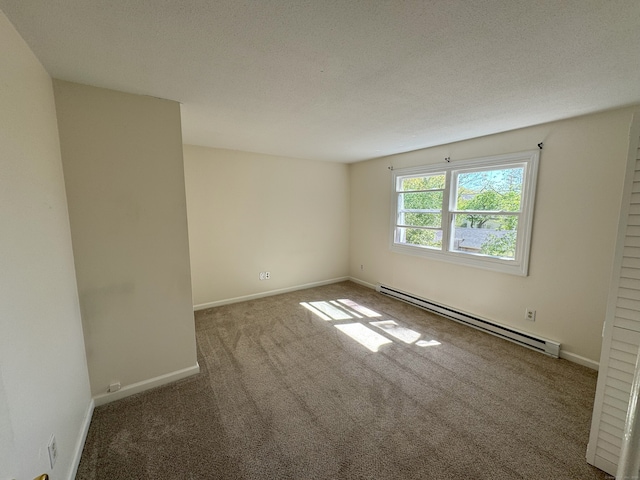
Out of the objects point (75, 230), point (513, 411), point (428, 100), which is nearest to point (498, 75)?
point (428, 100)

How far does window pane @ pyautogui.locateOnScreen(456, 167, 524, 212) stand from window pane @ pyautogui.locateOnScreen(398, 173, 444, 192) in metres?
0.27

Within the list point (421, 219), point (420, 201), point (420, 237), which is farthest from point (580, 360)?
point (420, 201)

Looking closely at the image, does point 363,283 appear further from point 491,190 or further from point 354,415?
point 354,415

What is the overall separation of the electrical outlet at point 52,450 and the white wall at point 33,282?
0.03 m

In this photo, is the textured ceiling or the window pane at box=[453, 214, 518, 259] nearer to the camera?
the textured ceiling

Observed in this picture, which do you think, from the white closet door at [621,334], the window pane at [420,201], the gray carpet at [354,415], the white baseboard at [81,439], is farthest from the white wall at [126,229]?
the window pane at [420,201]

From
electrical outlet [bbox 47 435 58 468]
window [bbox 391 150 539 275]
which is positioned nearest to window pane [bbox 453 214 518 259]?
window [bbox 391 150 539 275]

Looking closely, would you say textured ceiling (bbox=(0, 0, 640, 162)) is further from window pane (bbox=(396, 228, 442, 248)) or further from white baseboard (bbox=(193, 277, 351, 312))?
white baseboard (bbox=(193, 277, 351, 312))

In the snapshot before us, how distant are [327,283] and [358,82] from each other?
374 centimetres

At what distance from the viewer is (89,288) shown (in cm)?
→ 187

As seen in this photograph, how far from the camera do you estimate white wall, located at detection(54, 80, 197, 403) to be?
179 cm

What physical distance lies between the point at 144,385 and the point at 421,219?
12.3 ft

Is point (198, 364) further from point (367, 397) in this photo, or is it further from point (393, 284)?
point (393, 284)

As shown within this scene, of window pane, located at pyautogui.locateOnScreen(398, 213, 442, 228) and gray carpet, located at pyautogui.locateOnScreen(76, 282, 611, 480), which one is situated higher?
window pane, located at pyautogui.locateOnScreen(398, 213, 442, 228)
